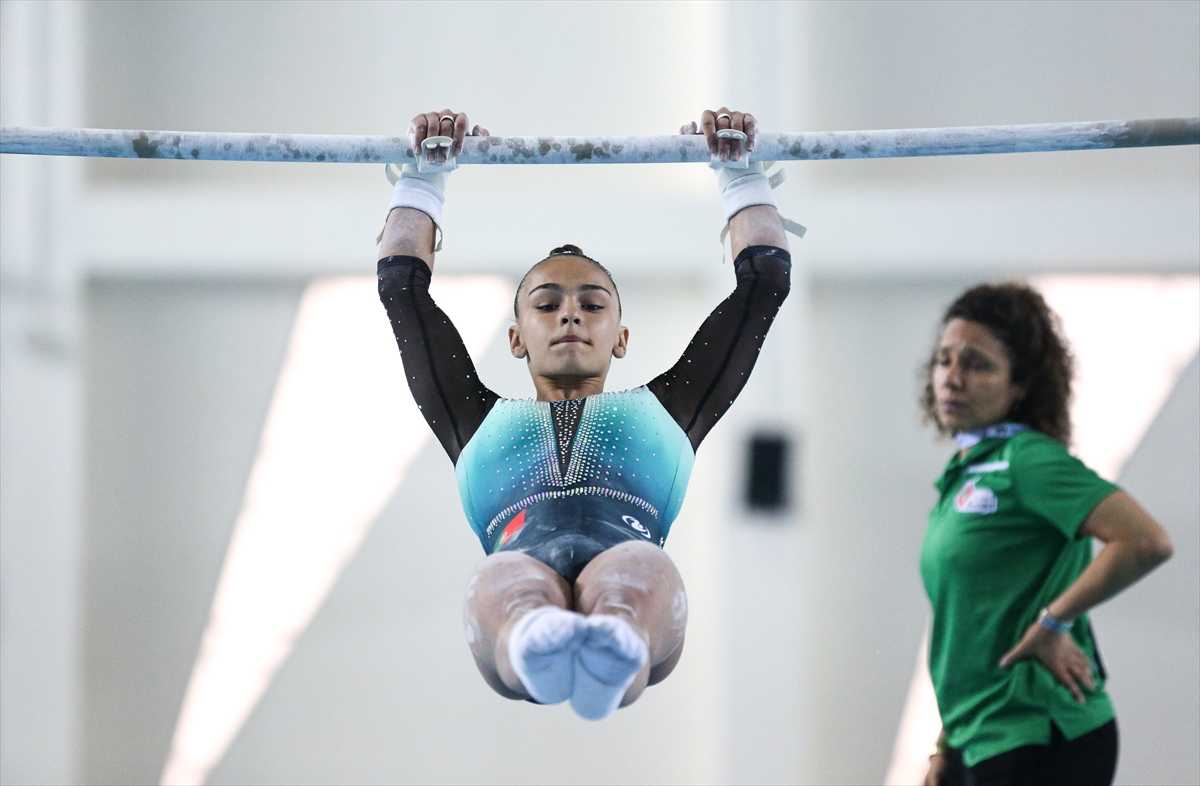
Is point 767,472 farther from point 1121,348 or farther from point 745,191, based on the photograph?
point 745,191

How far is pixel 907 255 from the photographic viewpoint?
417 centimetres

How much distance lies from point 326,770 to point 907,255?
3.20 m

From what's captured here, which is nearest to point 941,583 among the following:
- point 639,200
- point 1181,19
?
point 639,200

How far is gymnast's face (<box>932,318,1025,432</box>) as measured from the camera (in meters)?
2.51

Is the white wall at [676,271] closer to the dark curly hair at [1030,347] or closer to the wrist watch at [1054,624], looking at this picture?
the dark curly hair at [1030,347]

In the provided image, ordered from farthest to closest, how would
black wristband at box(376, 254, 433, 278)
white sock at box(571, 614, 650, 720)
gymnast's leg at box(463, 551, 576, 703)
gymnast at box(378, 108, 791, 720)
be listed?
black wristband at box(376, 254, 433, 278)
gymnast at box(378, 108, 791, 720)
gymnast's leg at box(463, 551, 576, 703)
white sock at box(571, 614, 650, 720)

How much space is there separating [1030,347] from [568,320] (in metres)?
1.16

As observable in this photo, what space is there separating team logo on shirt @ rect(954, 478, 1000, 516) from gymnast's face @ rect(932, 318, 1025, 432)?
7.5 inches

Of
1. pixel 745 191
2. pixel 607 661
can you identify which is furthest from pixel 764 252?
pixel 607 661

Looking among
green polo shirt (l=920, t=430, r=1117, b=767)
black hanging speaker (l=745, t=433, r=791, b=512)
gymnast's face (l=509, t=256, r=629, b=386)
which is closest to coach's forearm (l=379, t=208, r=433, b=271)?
gymnast's face (l=509, t=256, r=629, b=386)

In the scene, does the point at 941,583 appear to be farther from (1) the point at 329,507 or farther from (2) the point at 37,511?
(2) the point at 37,511

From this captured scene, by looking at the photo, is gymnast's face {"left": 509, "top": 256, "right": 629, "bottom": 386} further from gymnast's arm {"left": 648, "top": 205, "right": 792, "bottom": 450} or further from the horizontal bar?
the horizontal bar

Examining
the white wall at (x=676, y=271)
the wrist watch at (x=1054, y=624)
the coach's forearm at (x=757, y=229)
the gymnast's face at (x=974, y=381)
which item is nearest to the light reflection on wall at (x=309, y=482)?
the white wall at (x=676, y=271)

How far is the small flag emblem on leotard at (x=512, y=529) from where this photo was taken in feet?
7.15
